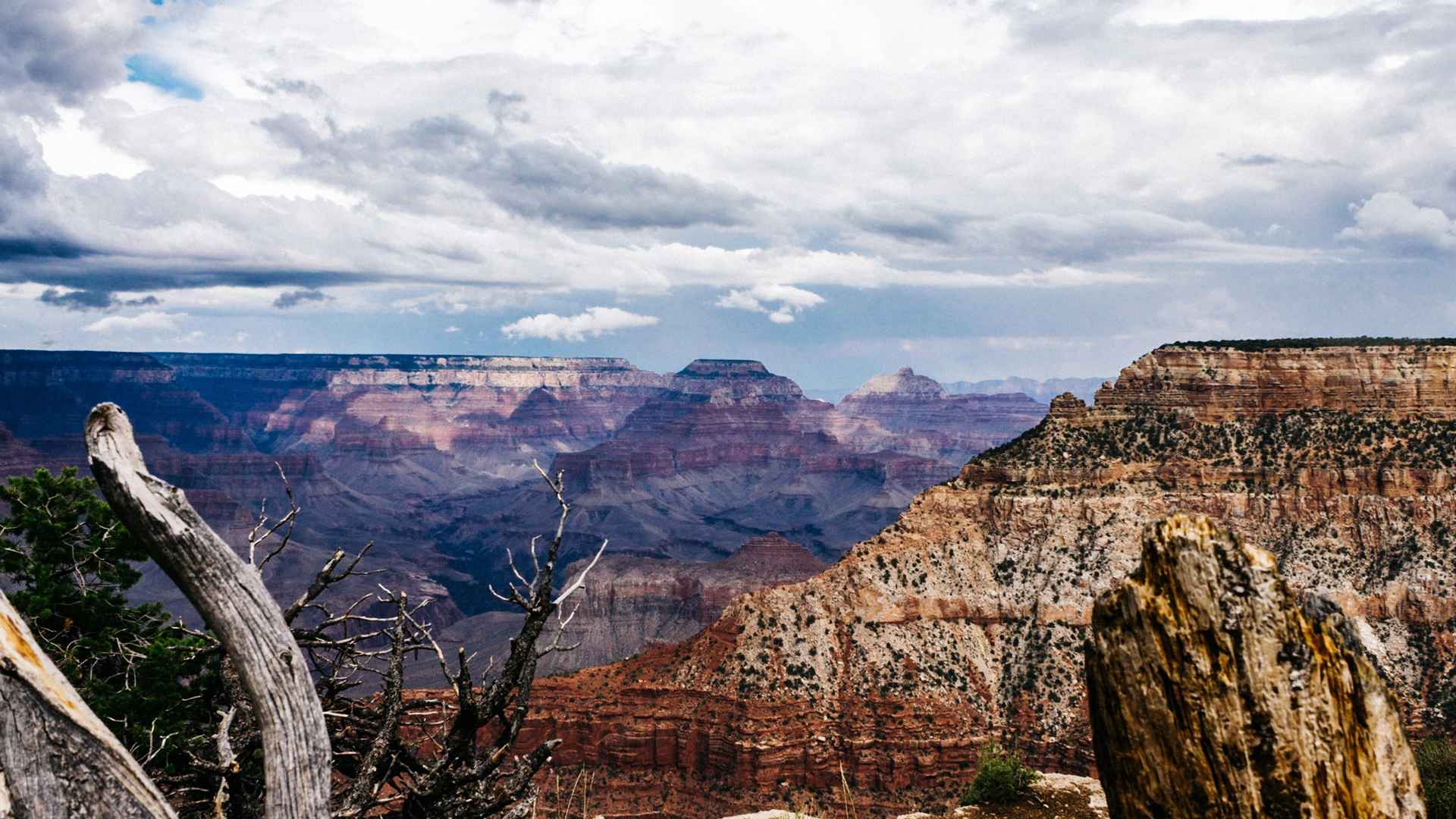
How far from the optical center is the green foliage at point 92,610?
18.2 metres

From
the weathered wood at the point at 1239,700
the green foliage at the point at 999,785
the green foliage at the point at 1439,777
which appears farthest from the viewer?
the green foliage at the point at 1439,777

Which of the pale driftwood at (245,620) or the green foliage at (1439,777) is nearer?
the pale driftwood at (245,620)

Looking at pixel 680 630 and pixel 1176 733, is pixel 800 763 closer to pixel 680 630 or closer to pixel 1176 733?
pixel 1176 733

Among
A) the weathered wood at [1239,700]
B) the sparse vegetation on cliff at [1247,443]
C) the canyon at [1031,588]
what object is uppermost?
the weathered wood at [1239,700]

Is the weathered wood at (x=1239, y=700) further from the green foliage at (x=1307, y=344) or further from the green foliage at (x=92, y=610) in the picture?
the green foliage at (x=1307, y=344)

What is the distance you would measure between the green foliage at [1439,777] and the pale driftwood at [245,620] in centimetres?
2769

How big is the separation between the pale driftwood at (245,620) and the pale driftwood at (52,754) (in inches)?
29.4

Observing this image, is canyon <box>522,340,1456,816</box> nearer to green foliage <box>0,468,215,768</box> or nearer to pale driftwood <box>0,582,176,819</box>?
green foliage <box>0,468,215,768</box>

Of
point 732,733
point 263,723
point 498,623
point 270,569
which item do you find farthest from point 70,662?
point 270,569

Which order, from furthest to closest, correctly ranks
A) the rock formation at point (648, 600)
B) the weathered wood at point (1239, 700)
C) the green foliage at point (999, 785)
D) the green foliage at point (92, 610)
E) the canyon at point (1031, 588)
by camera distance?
the rock formation at point (648, 600), the canyon at point (1031, 588), the green foliage at point (999, 785), the green foliage at point (92, 610), the weathered wood at point (1239, 700)

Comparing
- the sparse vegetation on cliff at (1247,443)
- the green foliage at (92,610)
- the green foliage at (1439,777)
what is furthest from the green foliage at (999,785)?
the sparse vegetation on cliff at (1247,443)

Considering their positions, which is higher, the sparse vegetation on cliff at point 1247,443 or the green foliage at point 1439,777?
the sparse vegetation on cliff at point 1247,443

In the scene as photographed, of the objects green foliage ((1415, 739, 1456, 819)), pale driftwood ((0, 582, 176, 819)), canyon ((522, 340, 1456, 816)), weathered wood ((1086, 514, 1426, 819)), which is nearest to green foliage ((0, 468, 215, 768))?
pale driftwood ((0, 582, 176, 819))

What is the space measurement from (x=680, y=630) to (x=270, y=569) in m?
88.2
